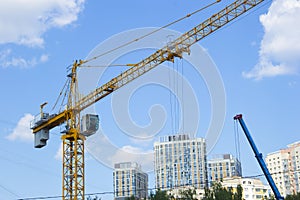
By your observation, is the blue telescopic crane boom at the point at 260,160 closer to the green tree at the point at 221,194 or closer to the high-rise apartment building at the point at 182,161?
the green tree at the point at 221,194

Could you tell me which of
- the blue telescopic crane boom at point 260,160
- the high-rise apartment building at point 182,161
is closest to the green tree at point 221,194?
the blue telescopic crane boom at point 260,160

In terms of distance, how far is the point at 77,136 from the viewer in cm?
4625

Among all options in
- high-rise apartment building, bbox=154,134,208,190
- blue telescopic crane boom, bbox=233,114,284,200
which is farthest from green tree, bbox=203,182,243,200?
high-rise apartment building, bbox=154,134,208,190

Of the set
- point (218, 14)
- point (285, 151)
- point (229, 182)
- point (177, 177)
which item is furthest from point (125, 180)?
point (218, 14)

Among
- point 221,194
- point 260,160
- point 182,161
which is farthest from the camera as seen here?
point 182,161

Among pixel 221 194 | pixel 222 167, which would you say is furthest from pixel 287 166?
pixel 221 194

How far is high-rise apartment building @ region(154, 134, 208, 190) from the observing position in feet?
348

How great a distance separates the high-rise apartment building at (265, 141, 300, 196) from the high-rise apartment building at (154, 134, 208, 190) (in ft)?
51.9

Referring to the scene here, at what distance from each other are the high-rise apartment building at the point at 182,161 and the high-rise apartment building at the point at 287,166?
1581cm

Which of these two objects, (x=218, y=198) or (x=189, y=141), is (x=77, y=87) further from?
(x=189, y=141)

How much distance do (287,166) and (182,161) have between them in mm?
24390

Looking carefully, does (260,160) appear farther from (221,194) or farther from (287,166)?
(287,166)

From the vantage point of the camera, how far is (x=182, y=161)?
11062 centimetres

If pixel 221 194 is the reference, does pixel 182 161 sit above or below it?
above
